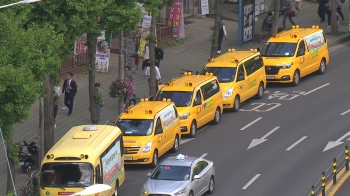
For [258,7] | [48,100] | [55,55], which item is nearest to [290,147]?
[48,100]

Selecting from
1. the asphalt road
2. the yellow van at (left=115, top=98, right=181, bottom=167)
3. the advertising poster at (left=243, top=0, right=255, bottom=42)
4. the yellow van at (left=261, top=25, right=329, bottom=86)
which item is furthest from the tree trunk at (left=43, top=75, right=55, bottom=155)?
the advertising poster at (left=243, top=0, right=255, bottom=42)

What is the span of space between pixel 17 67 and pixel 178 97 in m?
12.9

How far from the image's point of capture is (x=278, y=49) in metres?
43.8

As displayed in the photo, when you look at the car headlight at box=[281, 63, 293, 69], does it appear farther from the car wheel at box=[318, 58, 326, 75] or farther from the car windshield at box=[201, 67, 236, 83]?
the car windshield at box=[201, 67, 236, 83]

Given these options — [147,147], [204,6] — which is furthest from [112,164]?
[204,6]

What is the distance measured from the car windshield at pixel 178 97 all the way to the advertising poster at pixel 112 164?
6.45 meters

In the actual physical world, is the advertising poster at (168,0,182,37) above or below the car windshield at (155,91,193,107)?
above

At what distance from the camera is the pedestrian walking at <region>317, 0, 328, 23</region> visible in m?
55.3

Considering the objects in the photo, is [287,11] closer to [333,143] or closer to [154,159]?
[333,143]

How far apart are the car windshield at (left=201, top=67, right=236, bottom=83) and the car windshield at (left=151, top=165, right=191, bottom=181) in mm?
10837

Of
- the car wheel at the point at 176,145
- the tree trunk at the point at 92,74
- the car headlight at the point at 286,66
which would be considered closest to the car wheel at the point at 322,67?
the car headlight at the point at 286,66

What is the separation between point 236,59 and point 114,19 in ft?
27.5

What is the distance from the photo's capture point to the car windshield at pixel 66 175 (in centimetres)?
2867

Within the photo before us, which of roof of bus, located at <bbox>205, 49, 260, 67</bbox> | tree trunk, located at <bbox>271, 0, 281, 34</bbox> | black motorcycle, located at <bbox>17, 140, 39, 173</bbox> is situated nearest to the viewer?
black motorcycle, located at <bbox>17, 140, 39, 173</bbox>
